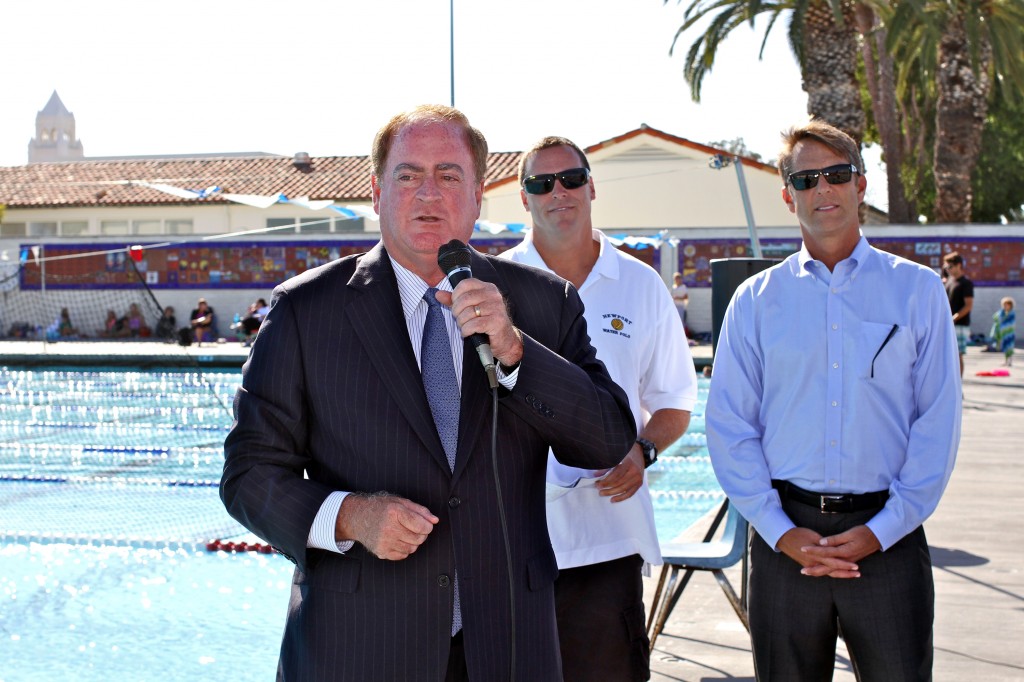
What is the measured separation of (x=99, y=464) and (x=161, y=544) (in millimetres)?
4551

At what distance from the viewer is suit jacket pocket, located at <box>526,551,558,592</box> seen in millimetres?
2346

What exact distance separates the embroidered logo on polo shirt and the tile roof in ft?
110

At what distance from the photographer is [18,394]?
19359 millimetres

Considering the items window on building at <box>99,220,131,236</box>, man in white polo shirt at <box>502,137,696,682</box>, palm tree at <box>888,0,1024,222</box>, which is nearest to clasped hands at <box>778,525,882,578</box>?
man in white polo shirt at <box>502,137,696,682</box>

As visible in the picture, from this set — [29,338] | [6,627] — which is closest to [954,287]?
[6,627]

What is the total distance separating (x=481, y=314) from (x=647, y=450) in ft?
5.30

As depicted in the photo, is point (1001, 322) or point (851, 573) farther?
point (1001, 322)

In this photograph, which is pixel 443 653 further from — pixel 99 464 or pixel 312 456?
pixel 99 464

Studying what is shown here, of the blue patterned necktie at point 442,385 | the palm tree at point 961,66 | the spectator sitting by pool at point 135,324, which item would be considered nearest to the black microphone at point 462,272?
the blue patterned necktie at point 442,385

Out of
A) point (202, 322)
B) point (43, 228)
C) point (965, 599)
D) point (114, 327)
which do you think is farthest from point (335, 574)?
point (43, 228)

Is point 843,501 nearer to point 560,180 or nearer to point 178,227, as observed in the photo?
point 560,180

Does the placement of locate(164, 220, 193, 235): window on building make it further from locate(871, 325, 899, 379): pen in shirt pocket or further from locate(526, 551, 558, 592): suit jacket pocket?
locate(526, 551, 558, 592): suit jacket pocket

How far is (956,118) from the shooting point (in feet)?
90.2

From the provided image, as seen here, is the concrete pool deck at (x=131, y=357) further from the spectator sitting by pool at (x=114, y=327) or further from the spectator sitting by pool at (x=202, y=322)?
the spectator sitting by pool at (x=114, y=327)
